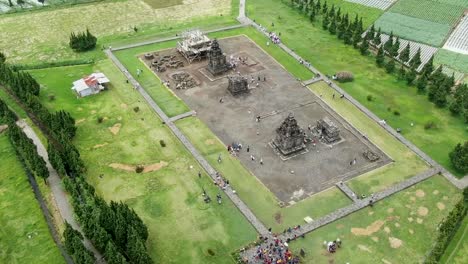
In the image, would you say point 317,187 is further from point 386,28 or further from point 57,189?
point 386,28

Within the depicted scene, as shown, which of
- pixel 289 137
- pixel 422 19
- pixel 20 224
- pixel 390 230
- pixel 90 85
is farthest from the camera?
pixel 422 19

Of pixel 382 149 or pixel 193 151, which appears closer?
pixel 193 151

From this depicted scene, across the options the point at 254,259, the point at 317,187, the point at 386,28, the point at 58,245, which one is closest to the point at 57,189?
the point at 58,245

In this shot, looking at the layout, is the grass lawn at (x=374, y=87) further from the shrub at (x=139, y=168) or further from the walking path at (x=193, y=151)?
the shrub at (x=139, y=168)

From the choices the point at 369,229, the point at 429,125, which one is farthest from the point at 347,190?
the point at 429,125

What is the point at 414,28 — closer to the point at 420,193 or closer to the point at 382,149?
the point at 382,149

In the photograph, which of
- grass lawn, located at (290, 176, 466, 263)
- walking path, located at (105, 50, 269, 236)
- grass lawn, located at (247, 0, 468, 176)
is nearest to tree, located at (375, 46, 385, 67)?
grass lawn, located at (247, 0, 468, 176)
